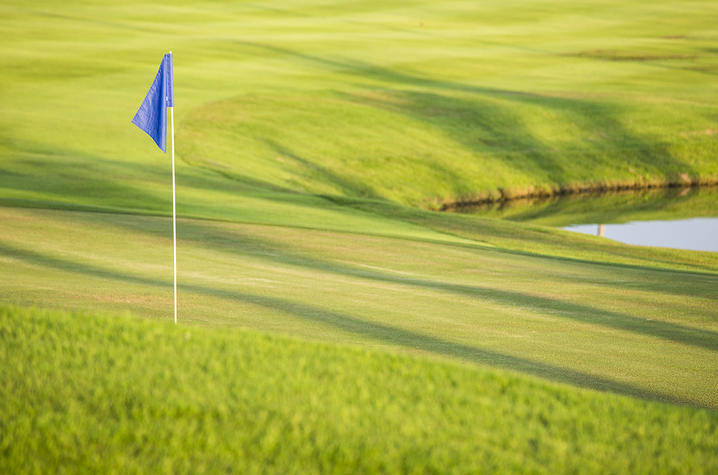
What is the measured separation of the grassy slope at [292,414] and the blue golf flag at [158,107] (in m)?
2.63

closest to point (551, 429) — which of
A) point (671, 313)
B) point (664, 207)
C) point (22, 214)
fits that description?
point (671, 313)

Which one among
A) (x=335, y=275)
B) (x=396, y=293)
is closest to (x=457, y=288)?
(x=396, y=293)

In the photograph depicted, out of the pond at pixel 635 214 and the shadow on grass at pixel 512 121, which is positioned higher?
the shadow on grass at pixel 512 121

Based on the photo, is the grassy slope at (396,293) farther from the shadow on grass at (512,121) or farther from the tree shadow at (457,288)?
the shadow on grass at (512,121)

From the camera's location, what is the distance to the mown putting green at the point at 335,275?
6387 millimetres

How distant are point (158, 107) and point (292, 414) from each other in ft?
15.2

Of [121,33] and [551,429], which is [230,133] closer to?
[121,33]

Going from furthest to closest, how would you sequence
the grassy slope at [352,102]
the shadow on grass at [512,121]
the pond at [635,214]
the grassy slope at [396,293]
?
1. the shadow on grass at [512,121]
2. the pond at [635,214]
3. the grassy slope at [352,102]
4. the grassy slope at [396,293]

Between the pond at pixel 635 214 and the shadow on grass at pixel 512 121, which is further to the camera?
the shadow on grass at pixel 512 121

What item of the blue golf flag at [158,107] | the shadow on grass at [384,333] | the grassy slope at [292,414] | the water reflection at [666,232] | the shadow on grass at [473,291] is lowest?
the water reflection at [666,232]

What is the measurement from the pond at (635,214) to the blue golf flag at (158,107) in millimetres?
25505

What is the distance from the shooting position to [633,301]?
14141 mm

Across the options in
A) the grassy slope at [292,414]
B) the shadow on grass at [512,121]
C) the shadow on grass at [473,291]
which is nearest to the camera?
the grassy slope at [292,414]

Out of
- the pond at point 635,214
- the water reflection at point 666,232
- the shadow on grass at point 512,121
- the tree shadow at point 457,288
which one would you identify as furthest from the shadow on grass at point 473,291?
the shadow on grass at point 512,121
